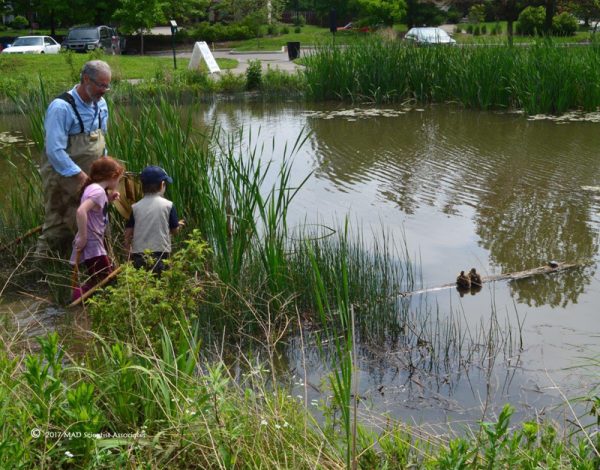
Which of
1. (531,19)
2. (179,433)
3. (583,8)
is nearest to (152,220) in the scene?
(179,433)

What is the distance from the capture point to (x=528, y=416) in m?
4.70

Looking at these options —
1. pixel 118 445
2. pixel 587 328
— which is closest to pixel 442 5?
pixel 587 328

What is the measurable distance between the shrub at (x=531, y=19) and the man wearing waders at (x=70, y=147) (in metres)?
35.6

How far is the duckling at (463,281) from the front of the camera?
6.93 m

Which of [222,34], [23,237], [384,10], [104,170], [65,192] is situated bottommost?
[23,237]

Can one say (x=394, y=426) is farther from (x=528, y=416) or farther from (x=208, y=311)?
(x=208, y=311)

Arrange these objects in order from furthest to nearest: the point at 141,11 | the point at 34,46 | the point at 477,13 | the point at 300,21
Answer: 1. the point at 300,21
2. the point at 477,13
3. the point at 141,11
4. the point at 34,46

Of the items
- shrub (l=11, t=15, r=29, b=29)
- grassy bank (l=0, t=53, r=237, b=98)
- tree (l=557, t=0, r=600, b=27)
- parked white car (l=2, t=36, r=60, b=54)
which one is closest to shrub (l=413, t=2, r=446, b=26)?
tree (l=557, t=0, r=600, b=27)

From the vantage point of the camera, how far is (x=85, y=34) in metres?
37.0

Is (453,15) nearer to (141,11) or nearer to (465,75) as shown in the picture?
(141,11)

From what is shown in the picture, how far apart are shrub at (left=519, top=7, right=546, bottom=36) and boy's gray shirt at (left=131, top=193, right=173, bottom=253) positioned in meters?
36.0

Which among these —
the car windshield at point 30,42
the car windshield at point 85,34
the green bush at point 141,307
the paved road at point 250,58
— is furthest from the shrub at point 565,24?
the green bush at point 141,307

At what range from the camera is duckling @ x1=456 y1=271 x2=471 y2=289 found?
22.7 ft

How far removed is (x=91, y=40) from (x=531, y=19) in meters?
19.4
